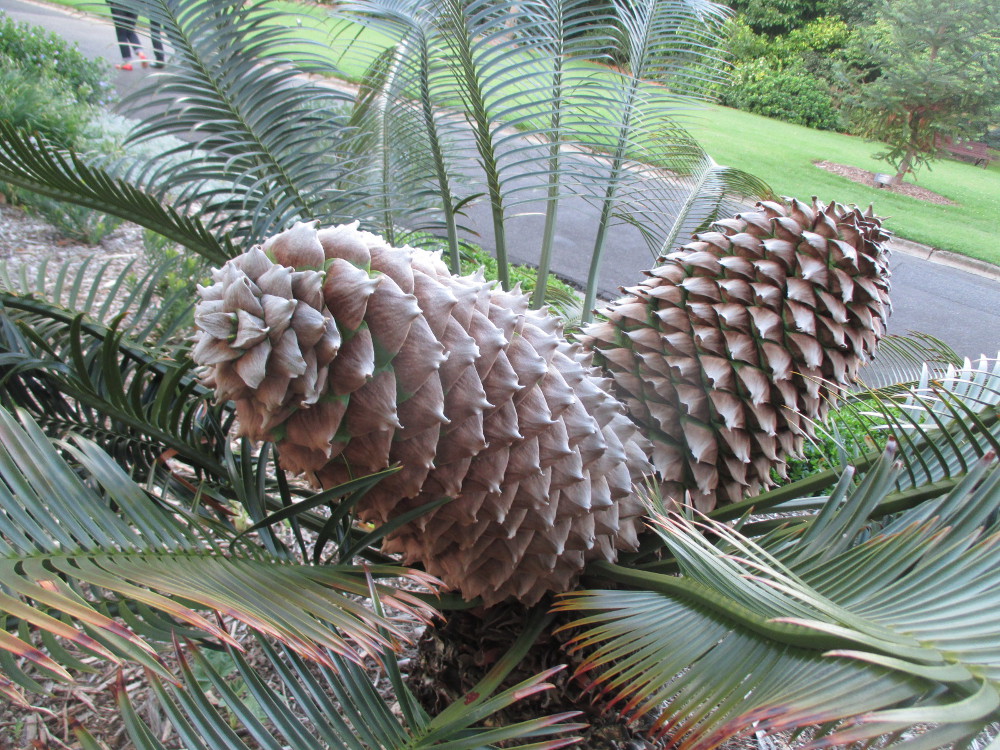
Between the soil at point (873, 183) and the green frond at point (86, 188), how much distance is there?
15.7ft

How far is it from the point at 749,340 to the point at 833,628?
753 mm

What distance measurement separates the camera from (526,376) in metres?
1.00

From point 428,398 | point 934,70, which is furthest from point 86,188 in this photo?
point 934,70

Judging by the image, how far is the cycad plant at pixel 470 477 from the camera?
0.72 m

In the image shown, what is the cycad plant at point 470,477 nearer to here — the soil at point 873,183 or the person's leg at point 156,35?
the person's leg at point 156,35

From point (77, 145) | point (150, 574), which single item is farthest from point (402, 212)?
point (77, 145)

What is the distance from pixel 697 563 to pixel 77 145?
558 cm

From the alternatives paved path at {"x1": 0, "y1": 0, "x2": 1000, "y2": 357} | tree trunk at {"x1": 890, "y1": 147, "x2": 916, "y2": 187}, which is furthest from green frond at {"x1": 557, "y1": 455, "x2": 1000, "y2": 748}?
tree trunk at {"x1": 890, "y1": 147, "x2": 916, "y2": 187}

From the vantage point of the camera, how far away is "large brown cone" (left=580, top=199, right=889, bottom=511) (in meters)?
1.27

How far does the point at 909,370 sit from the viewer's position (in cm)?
207

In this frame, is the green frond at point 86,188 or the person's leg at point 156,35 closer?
the green frond at point 86,188

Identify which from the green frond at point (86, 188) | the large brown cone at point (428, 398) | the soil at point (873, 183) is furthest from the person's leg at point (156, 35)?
the soil at point (873, 183)

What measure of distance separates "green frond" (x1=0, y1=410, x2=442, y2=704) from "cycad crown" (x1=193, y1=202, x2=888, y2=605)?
17 cm

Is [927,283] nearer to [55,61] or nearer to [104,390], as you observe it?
[104,390]
